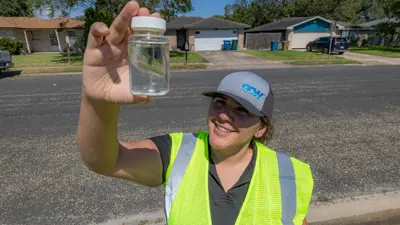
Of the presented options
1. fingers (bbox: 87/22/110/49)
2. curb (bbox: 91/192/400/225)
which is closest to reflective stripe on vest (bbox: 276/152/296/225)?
fingers (bbox: 87/22/110/49)

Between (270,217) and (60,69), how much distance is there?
16610 millimetres

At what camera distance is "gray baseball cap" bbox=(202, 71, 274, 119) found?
155 cm

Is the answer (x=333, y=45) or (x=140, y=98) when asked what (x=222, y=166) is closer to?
(x=140, y=98)

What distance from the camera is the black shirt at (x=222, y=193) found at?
146 cm

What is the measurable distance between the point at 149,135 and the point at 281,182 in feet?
13.4

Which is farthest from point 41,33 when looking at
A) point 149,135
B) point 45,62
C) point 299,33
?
point 149,135

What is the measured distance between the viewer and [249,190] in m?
1.52

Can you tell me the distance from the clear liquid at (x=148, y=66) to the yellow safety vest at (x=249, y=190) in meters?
0.43

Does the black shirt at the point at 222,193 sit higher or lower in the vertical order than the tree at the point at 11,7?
lower

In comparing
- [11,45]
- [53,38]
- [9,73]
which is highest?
[53,38]

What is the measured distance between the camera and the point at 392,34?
3375cm

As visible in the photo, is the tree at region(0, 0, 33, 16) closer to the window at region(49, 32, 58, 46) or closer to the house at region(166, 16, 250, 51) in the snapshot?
the window at region(49, 32, 58, 46)

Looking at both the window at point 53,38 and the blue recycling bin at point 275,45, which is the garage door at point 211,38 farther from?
the window at point 53,38

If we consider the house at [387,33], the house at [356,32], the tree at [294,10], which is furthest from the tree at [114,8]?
the tree at [294,10]
